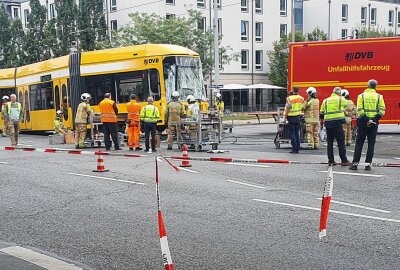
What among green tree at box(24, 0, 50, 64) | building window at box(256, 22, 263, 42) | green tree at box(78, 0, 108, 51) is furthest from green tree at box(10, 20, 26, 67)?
building window at box(256, 22, 263, 42)

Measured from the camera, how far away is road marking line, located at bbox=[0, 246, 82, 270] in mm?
5456

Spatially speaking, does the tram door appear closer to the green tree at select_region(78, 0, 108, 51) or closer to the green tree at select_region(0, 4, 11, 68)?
the green tree at select_region(78, 0, 108, 51)

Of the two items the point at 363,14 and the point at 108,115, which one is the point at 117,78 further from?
the point at 363,14

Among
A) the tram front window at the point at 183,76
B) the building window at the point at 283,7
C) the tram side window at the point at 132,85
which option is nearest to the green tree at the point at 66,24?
the building window at the point at 283,7

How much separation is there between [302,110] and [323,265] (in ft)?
38.2

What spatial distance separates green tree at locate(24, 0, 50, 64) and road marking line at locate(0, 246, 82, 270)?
4445cm

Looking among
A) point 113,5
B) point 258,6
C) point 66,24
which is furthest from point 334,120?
point 258,6

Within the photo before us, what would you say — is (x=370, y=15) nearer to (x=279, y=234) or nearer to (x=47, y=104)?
(x=47, y=104)

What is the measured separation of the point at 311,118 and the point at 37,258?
12.4m

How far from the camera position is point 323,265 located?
17.4ft

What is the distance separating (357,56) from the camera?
21.9 meters

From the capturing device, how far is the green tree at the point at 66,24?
4703cm

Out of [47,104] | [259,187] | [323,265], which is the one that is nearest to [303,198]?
[259,187]

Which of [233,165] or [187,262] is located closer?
[187,262]
